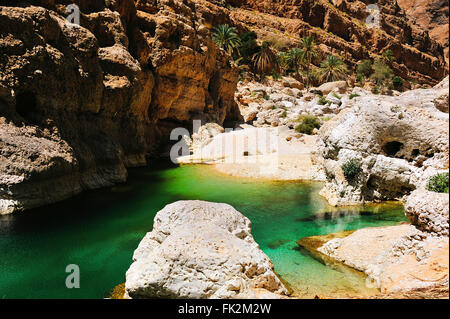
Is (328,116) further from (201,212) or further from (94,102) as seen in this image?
(201,212)

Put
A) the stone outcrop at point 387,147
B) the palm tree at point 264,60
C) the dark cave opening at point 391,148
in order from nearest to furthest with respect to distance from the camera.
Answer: the stone outcrop at point 387,147, the dark cave opening at point 391,148, the palm tree at point 264,60

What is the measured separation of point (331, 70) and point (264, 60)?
14.7 meters

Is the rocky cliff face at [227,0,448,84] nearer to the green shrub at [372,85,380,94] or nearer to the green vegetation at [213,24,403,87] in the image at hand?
the green vegetation at [213,24,403,87]

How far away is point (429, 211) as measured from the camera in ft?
22.8

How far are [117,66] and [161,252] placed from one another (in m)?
18.7

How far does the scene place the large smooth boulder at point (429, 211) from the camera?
6.63 m

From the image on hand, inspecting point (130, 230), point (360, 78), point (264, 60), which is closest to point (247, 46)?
point (264, 60)

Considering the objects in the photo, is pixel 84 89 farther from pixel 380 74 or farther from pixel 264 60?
pixel 380 74

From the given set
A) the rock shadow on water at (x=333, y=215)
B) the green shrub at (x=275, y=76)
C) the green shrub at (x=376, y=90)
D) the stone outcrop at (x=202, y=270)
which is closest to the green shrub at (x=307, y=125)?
the rock shadow on water at (x=333, y=215)

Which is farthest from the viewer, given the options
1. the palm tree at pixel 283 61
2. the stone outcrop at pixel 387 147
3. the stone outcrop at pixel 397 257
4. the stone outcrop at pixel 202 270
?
the palm tree at pixel 283 61

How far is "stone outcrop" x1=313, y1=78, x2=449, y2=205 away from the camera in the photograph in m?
13.7

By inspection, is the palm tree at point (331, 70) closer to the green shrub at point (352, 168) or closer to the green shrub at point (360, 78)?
Result: the green shrub at point (360, 78)

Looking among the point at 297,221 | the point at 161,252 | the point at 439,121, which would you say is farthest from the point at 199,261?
the point at 439,121

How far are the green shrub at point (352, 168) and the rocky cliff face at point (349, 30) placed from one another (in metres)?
57.0
